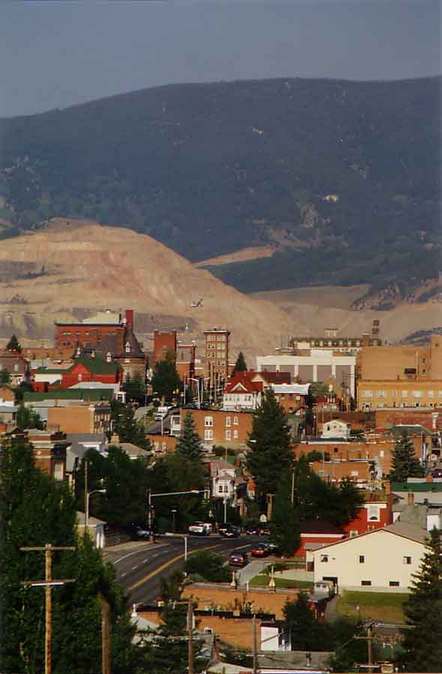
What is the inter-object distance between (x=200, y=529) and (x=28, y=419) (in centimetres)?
1609

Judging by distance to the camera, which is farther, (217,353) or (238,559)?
(217,353)

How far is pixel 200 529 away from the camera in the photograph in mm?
64125

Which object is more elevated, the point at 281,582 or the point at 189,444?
the point at 189,444

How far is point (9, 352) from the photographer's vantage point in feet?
414

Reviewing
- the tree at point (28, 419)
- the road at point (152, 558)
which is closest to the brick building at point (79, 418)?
the tree at point (28, 419)

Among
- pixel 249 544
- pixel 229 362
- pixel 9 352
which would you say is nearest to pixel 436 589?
pixel 249 544

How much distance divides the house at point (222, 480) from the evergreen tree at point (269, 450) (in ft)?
2.32

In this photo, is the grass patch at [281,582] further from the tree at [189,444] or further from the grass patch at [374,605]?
the tree at [189,444]

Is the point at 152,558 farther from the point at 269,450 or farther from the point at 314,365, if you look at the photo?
the point at 314,365

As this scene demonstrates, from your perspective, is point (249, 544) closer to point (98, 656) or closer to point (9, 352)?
point (98, 656)

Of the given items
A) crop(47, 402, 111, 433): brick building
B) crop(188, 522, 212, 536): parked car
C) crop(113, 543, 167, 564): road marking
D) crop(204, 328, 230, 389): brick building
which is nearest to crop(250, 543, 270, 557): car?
crop(113, 543, 167, 564): road marking

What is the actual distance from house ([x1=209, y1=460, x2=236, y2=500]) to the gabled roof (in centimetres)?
2770

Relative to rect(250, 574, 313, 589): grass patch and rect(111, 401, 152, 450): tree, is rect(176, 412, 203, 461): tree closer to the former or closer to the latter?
rect(111, 401, 152, 450): tree

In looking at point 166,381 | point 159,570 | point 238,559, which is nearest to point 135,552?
point 238,559
